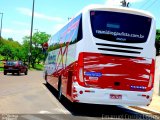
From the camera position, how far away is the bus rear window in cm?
1369

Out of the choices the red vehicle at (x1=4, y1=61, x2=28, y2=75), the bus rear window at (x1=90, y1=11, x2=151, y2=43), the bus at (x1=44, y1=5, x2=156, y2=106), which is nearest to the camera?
the bus at (x1=44, y1=5, x2=156, y2=106)

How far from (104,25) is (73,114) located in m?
3.20

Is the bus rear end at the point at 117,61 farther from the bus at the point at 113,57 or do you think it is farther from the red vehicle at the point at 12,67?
the red vehicle at the point at 12,67

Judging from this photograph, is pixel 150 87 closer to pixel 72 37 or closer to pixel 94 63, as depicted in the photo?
pixel 94 63

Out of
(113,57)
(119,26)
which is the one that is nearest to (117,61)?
(113,57)

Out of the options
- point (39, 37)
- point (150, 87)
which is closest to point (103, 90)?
point (150, 87)

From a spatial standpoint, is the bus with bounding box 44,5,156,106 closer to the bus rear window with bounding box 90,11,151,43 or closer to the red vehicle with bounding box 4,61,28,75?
the bus rear window with bounding box 90,11,151,43

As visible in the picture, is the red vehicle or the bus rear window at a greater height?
the bus rear window

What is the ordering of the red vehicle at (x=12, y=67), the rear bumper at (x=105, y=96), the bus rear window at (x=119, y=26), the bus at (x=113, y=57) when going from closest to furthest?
the rear bumper at (x=105, y=96) → the bus at (x=113, y=57) → the bus rear window at (x=119, y=26) → the red vehicle at (x=12, y=67)

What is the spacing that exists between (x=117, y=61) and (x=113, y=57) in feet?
0.65

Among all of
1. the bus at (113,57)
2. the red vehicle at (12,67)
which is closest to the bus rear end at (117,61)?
the bus at (113,57)

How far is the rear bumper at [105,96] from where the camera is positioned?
1342cm

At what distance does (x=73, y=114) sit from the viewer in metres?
13.6

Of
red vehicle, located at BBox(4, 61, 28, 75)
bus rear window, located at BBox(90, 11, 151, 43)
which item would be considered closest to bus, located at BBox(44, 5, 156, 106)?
bus rear window, located at BBox(90, 11, 151, 43)
